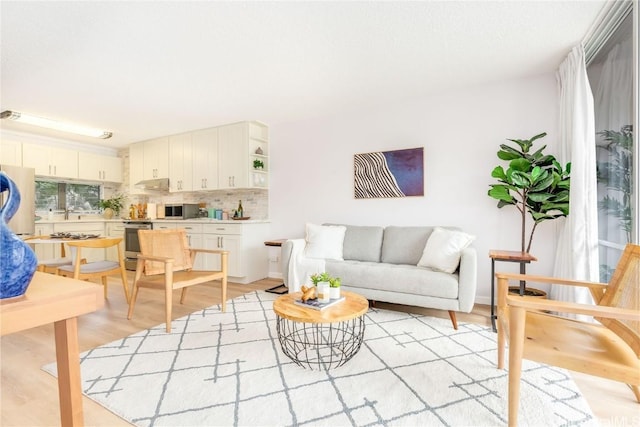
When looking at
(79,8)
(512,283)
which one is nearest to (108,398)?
(79,8)

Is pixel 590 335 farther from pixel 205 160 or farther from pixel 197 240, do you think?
pixel 205 160

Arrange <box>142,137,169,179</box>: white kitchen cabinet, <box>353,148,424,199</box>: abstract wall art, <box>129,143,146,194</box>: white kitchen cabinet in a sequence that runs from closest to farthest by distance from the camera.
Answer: <box>353,148,424,199</box>: abstract wall art, <box>142,137,169,179</box>: white kitchen cabinet, <box>129,143,146,194</box>: white kitchen cabinet

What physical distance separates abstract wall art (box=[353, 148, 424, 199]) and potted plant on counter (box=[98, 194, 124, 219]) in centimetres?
507

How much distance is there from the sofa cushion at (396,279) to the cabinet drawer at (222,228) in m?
1.70

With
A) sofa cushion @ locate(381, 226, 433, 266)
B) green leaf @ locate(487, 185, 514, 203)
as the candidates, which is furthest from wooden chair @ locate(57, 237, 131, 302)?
green leaf @ locate(487, 185, 514, 203)

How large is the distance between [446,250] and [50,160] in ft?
20.8

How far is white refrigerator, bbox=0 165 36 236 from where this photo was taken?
179 inches

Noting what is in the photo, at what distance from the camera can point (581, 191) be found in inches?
96.2

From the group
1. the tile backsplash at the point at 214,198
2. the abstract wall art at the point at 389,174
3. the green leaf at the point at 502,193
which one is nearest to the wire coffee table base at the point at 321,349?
the green leaf at the point at 502,193

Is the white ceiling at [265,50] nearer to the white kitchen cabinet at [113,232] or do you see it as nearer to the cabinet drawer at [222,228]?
the cabinet drawer at [222,228]

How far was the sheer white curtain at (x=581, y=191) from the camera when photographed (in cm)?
240

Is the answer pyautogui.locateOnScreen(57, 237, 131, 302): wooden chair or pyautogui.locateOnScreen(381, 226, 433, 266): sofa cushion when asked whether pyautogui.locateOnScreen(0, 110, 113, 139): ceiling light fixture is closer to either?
pyautogui.locateOnScreen(57, 237, 131, 302): wooden chair

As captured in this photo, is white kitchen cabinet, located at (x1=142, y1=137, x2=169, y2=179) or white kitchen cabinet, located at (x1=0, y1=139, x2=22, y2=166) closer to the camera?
white kitchen cabinet, located at (x1=0, y1=139, x2=22, y2=166)

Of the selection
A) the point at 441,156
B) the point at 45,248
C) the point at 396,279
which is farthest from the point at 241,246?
the point at 45,248
